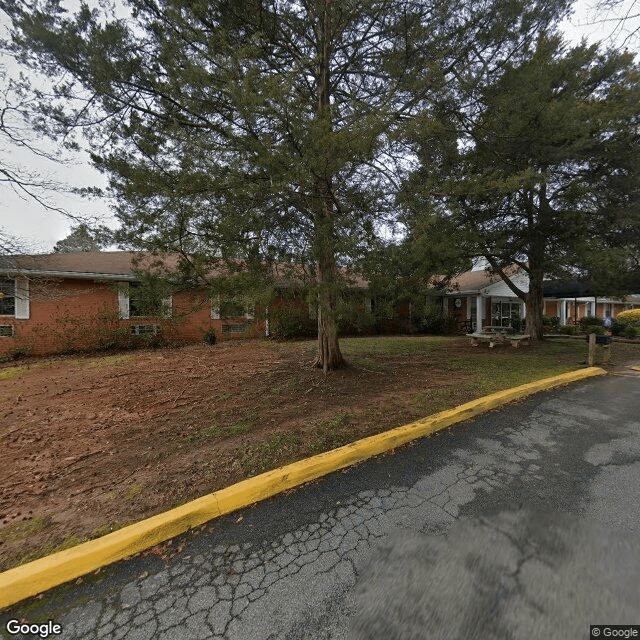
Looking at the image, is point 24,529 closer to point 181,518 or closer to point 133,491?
point 133,491

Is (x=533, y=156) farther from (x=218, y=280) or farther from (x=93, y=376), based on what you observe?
(x=93, y=376)

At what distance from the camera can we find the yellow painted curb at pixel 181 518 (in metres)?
1.94

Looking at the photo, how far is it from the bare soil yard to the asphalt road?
60 cm

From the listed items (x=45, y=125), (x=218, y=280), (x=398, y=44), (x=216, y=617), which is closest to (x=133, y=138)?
(x=45, y=125)

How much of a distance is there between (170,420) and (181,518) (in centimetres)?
247

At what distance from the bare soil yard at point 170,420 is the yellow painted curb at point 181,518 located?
0.17 m

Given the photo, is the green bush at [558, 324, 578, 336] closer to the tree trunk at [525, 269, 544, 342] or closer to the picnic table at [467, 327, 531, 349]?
the tree trunk at [525, 269, 544, 342]

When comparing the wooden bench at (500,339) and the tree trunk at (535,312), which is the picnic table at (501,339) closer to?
the wooden bench at (500,339)

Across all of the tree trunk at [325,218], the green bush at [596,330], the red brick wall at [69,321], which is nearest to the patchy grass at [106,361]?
the red brick wall at [69,321]

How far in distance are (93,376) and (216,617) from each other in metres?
7.52

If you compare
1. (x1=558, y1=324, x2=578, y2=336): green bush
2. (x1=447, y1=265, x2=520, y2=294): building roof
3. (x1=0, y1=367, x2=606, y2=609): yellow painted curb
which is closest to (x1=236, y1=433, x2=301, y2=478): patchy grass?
(x1=0, y1=367, x2=606, y2=609): yellow painted curb

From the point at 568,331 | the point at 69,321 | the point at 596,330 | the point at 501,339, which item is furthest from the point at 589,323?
the point at 69,321

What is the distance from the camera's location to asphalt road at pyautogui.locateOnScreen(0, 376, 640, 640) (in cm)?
165

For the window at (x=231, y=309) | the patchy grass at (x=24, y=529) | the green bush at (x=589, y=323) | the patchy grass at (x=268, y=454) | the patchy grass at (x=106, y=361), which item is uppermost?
the window at (x=231, y=309)
